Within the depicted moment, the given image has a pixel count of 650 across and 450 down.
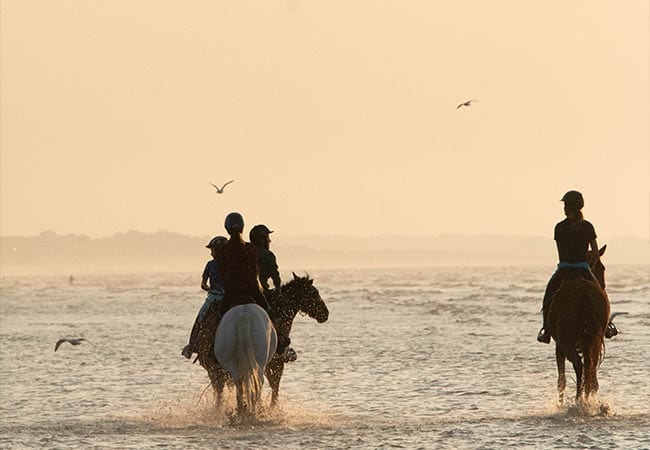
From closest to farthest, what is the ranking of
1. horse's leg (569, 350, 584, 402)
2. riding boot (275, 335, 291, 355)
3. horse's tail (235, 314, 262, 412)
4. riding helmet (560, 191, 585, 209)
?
horse's tail (235, 314, 262, 412) < riding boot (275, 335, 291, 355) < horse's leg (569, 350, 584, 402) < riding helmet (560, 191, 585, 209)

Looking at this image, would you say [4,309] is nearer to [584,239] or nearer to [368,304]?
[368,304]

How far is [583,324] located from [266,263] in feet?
11.5

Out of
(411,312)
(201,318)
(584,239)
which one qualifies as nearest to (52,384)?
(201,318)

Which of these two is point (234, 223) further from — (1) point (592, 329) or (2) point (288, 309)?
(1) point (592, 329)

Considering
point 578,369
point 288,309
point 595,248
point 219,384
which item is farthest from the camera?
point 595,248

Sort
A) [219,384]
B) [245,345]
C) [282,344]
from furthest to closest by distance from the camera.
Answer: [219,384] < [282,344] < [245,345]

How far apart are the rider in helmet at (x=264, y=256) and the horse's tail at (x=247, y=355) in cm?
124

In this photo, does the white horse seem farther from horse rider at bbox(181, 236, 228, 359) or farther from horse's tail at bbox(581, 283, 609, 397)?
horse's tail at bbox(581, 283, 609, 397)

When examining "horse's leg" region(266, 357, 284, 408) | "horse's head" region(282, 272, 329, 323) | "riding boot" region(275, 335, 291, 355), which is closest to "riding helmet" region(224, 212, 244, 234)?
"horse's head" region(282, 272, 329, 323)

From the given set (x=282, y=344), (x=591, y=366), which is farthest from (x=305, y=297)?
(x=591, y=366)

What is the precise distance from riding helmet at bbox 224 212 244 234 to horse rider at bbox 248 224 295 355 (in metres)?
0.66

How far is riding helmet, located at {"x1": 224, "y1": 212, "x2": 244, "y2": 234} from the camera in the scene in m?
14.0

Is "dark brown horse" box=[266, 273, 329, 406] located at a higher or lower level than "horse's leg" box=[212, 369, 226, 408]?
higher

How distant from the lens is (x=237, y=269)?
1395 cm
